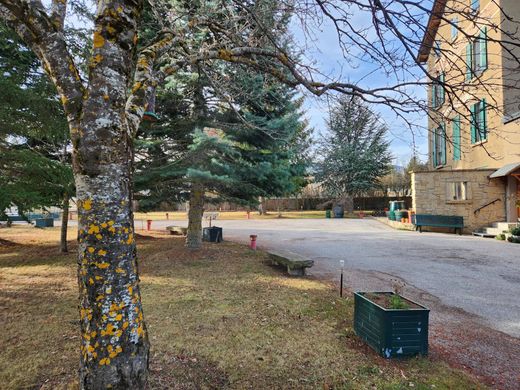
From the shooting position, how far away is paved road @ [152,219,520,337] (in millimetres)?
5773

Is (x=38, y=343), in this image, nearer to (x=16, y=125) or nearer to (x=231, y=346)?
(x=231, y=346)

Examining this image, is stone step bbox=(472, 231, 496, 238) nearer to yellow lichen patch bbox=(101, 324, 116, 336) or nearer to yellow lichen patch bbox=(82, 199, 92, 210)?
yellow lichen patch bbox=(101, 324, 116, 336)

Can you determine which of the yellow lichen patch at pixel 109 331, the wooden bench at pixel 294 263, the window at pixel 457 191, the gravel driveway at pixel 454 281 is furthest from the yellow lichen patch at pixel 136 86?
the window at pixel 457 191

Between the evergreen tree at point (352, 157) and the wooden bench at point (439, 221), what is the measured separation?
42.1 ft

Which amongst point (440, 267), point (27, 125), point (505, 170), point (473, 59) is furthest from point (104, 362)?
point (505, 170)

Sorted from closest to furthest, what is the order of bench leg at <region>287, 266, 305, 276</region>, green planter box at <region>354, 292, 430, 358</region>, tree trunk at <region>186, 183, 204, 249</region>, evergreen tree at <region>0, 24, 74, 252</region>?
green planter box at <region>354, 292, 430, 358</region>, evergreen tree at <region>0, 24, 74, 252</region>, bench leg at <region>287, 266, 305, 276</region>, tree trunk at <region>186, 183, 204, 249</region>

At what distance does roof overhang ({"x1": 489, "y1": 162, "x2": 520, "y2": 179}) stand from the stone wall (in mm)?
561

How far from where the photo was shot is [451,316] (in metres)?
5.14

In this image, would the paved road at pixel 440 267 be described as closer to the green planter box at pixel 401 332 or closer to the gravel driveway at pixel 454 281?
the gravel driveway at pixel 454 281

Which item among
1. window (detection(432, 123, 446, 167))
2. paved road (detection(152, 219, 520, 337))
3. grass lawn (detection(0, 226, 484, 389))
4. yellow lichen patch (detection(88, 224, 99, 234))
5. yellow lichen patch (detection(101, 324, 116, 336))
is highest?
window (detection(432, 123, 446, 167))

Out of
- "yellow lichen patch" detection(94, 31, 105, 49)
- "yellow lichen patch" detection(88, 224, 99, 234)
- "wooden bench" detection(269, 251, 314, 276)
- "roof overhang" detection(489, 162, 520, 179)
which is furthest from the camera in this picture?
"roof overhang" detection(489, 162, 520, 179)

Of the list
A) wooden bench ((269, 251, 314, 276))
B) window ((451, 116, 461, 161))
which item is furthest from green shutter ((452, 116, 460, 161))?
wooden bench ((269, 251, 314, 276))

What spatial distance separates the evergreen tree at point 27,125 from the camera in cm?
591

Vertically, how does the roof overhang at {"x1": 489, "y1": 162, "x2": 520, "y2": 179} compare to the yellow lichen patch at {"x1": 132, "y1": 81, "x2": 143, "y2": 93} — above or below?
above
